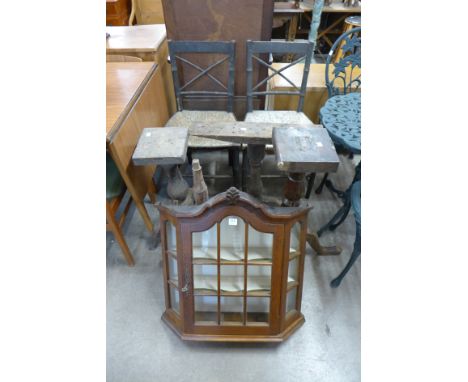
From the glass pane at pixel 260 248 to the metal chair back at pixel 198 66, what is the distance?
3.58ft

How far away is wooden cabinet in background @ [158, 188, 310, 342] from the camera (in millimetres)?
937

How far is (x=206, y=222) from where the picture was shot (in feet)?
3.09

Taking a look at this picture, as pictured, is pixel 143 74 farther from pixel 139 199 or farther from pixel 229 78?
pixel 139 199

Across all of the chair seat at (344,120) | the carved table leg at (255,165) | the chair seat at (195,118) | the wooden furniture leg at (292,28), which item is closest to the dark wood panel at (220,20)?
the chair seat at (195,118)

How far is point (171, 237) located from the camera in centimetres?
107

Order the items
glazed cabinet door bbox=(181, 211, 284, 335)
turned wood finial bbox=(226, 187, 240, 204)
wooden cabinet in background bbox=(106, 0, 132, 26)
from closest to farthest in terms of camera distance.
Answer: turned wood finial bbox=(226, 187, 240, 204)
glazed cabinet door bbox=(181, 211, 284, 335)
wooden cabinet in background bbox=(106, 0, 132, 26)

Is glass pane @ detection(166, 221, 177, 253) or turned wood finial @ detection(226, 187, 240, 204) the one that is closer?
turned wood finial @ detection(226, 187, 240, 204)

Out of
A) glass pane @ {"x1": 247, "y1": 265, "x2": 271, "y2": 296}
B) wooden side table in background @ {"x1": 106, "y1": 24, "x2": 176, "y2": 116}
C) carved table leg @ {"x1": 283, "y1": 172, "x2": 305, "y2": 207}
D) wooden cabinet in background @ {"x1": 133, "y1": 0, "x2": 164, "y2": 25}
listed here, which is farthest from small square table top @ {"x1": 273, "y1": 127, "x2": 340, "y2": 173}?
wooden cabinet in background @ {"x1": 133, "y1": 0, "x2": 164, "y2": 25}

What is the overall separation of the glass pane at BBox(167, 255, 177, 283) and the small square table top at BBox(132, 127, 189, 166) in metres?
0.37

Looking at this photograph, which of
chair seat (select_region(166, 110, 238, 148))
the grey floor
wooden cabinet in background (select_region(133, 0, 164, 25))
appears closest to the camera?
the grey floor

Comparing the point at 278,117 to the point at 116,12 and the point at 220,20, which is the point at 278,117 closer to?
the point at 220,20

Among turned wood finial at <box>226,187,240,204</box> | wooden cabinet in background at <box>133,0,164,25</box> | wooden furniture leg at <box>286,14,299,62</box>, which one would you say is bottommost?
turned wood finial at <box>226,187,240,204</box>

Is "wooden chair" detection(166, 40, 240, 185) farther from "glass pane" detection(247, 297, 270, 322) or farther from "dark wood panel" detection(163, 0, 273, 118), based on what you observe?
"glass pane" detection(247, 297, 270, 322)

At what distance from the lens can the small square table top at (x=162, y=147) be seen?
43.1 inches
